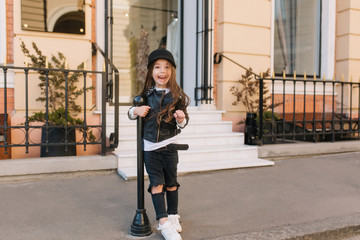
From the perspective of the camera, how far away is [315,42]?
809cm

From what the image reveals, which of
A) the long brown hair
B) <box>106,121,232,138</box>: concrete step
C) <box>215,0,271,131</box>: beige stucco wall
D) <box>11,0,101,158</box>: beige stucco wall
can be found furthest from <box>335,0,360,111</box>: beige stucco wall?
the long brown hair

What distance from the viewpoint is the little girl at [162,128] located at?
2.58 meters

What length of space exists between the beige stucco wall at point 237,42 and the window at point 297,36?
127 cm

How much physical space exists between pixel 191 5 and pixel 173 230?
534 cm

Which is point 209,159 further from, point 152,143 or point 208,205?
point 152,143

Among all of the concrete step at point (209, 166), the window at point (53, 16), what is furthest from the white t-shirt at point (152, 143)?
the window at point (53, 16)

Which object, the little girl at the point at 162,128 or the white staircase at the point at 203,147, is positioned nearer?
the little girl at the point at 162,128

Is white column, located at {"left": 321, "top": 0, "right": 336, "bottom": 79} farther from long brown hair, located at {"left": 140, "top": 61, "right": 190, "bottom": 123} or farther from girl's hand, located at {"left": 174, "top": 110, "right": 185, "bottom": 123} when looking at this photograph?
girl's hand, located at {"left": 174, "top": 110, "right": 185, "bottom": 123}

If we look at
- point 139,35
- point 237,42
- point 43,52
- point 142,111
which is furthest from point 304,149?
point 43,52

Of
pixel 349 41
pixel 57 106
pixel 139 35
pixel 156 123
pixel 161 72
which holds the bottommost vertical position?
pixel 156 123

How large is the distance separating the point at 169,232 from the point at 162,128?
31.0 inches

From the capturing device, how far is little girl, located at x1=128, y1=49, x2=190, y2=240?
258 cm

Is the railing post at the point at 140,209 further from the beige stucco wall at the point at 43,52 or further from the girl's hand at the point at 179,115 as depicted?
the beige stucco wall at the point at 43,52

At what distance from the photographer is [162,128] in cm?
262
